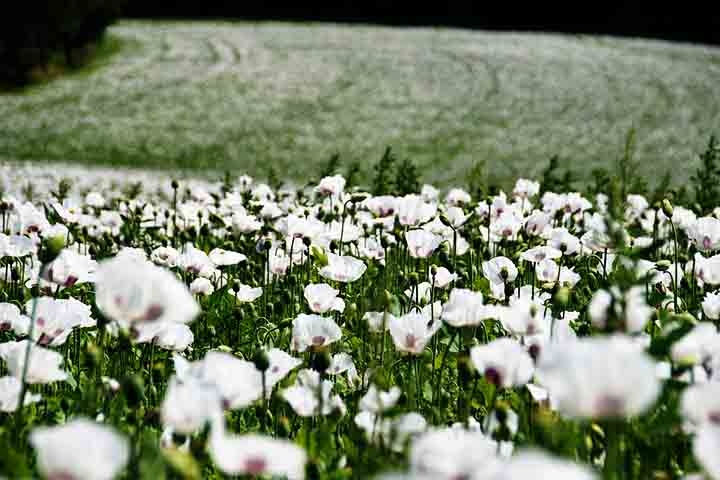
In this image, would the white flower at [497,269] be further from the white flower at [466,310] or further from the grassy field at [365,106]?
the grassy field at [365,106]

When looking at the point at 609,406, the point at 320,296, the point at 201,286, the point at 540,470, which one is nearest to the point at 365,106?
the point at 201,286

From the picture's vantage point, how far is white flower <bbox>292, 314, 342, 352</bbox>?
6.94ft

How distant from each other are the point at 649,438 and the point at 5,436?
1.39m

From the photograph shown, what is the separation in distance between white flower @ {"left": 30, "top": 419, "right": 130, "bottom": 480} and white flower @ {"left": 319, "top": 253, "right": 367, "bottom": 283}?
5.90 ft

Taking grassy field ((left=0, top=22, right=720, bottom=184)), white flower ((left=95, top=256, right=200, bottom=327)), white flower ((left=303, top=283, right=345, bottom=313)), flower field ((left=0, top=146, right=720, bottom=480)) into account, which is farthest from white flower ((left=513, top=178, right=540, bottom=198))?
grassy field ((left=0, top=22, right=720, bottom=184))

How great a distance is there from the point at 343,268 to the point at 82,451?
185cm

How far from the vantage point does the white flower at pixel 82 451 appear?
0.96 m

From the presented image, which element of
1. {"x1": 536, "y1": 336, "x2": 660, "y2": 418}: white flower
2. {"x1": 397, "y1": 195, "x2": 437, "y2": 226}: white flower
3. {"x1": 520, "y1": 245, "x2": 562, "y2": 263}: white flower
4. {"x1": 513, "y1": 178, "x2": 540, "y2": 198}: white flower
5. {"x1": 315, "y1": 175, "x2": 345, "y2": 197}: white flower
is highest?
{"x1": 513, "y1": 178, "x2": 540, "y2": 198}: white flower

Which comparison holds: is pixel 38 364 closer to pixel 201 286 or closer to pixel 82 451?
pixel 82 451

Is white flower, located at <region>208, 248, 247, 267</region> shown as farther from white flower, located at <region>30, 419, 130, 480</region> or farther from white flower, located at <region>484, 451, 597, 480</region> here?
white flower, located at <region>484, 451, 597, 480</region>

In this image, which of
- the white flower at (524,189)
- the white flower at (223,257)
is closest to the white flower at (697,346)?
the white flower at (223,257)

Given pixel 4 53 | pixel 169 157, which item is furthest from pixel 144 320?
pixel 4 53

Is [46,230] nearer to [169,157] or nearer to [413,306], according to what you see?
[413,306]

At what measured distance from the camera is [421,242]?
2.96m
